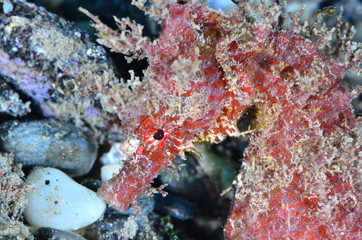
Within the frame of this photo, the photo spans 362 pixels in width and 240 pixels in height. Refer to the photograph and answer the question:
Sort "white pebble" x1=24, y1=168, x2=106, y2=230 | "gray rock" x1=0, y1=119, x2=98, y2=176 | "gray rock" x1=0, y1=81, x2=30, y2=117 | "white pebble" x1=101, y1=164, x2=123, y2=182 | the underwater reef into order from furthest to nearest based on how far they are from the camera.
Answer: "white pebble" x1=101, y1=164, x2=123, y2=182 < "gray rock" x1=0, y1=81, x2=30, y2=117 < "gray rock" x1=0, y1=119, x2=98, y2=176 < "white pebble" x1=24, y1=168, x2=106, y2=230 < the underwater reef

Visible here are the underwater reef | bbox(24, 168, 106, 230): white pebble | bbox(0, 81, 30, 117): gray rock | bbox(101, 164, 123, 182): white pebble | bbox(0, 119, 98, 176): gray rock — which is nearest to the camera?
the underwater reef

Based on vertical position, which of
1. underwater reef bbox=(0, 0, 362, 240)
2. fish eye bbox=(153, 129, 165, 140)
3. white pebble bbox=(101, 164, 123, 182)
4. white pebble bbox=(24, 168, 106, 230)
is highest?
underwater reef bbox=(0, 0, 362, 240)

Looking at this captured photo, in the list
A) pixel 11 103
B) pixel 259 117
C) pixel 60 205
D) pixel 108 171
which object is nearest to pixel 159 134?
pixel 259 117

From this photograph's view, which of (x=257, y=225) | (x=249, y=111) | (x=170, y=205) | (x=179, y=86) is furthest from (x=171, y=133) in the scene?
(x=170, y=205)

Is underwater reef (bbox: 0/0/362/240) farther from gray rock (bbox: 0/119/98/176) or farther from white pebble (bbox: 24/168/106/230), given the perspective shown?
gray rock (bbox: 0/119/98/176)

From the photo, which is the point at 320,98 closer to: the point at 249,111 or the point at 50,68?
the point at 249,111

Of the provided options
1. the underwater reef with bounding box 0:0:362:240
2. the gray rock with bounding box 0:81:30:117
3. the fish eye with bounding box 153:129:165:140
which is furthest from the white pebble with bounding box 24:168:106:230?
the fish eye with bounding box 153:129:165:140
